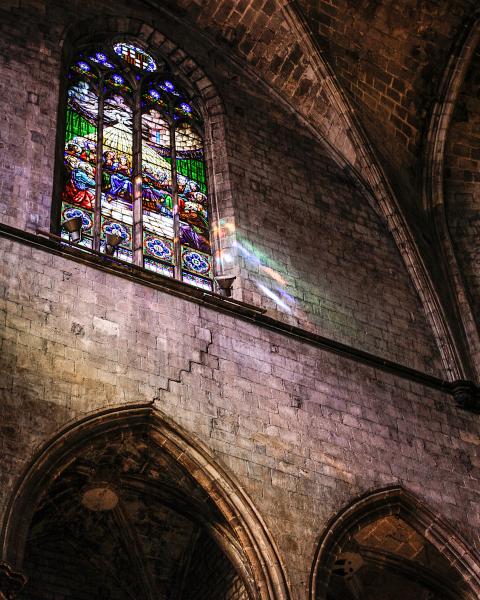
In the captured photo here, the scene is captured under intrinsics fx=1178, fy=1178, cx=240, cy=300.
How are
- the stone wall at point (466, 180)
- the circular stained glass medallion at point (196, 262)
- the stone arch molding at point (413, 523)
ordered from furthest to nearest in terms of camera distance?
the stone wall at point (466, 180), the circular stained glass medallion at point (196, 262), the stone arch molding at point (413, 523)

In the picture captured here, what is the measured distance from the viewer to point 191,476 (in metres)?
10.1

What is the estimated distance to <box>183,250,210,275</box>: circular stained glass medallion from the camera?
12648 millimetres

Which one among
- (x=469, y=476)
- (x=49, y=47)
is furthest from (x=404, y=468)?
(x=49, y=47)

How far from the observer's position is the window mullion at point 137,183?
486 inches

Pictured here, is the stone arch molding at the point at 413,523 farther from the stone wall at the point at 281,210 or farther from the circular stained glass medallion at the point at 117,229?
the circular stained glass medallion at the point at 117,229

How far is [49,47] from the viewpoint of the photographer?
13664 millimetres

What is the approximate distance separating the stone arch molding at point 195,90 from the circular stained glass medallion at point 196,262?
0.46 feet

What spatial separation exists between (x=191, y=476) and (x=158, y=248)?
3.26 meters

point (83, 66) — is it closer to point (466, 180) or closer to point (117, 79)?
point (117, 79)

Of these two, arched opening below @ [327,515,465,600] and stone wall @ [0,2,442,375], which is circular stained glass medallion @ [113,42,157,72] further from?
arched opening below @ [327,515,465,600]


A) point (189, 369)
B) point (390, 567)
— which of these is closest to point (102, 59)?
point (189, 369)

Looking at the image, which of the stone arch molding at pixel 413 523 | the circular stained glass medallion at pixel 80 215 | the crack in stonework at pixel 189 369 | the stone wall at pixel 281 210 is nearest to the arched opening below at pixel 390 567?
the stone arch molding at pixel 413 523

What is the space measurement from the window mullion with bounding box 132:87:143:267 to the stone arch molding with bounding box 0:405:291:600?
2418 millimetres

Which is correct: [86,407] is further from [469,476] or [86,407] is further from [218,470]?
[469,476]
